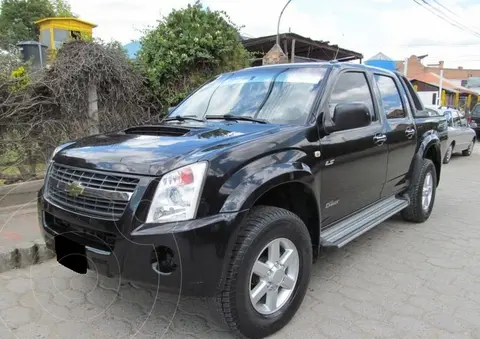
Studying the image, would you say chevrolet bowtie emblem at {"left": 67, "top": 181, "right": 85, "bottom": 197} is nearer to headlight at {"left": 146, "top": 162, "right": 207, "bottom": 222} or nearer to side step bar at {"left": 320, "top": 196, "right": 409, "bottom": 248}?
headlight at {"left": 146, "top": 162, "right": 207, "bottom": 222}

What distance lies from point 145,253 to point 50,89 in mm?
4082

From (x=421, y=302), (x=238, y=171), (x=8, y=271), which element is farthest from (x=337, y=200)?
(x=8, y=271)

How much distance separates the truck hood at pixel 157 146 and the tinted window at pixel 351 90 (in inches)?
33.2

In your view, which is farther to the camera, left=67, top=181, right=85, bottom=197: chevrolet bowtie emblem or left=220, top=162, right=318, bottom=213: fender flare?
left=67, top=181, right=85, bottom=197: chevrolet bowtie emblem

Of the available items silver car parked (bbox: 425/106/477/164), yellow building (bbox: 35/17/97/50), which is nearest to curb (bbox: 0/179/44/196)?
yellow building (bbox: 35/17/97/50)

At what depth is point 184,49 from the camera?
6816 mm

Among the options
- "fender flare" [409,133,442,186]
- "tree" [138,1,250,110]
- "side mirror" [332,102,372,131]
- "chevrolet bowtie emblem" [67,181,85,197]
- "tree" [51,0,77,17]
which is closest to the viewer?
"chevrolet bowtie emblem" [67,181,85,197]

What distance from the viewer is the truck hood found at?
97.3 inches

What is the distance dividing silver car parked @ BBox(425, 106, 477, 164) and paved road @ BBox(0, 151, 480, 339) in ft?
28.2

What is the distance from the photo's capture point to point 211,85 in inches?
169

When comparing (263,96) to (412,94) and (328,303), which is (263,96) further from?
(412,94)

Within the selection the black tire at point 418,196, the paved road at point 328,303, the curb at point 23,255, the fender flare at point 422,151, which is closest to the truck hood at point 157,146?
the paved road at point 328,303

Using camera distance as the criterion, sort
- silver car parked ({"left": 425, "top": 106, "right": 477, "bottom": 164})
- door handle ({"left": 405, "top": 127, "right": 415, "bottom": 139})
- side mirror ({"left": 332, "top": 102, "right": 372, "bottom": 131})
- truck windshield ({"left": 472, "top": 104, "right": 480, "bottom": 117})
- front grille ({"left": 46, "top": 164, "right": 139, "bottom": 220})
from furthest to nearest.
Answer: truck windshield ({"left": 472, "top": 104, "right": 480, "bottom": 117})
silver car parked ({"left": 425, "top": 106, "right": 477, "bottom": 164})
door handle ({"left": 405, "top": 127, "right": 415, "bottom": 139})
side mirror ({"left": 332, "top": 102, "right": 372, "bottom": 131})
front grille ({"left": 46, "top": 164, "right": 139, "bottom": 220})

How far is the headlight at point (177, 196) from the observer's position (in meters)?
2.36
